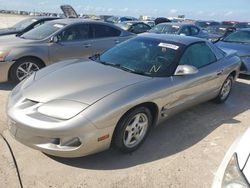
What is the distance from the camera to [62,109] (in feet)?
9.53

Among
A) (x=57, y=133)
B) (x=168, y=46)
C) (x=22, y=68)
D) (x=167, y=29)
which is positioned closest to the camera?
(x=57, y=133)

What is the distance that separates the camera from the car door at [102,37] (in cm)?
706

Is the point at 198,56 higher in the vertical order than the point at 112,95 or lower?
higher

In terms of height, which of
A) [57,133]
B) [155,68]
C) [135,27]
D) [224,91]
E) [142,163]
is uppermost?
[155,68]

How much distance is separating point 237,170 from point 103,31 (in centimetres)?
605

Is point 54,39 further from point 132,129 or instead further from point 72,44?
point 132,129

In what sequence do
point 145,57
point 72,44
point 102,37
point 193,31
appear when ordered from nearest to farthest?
point 145,57 < point 72,44 < point 102,37 < point 193,31

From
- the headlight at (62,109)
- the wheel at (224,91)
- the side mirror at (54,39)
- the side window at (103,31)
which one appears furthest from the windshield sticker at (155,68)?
the side window at (103,31)

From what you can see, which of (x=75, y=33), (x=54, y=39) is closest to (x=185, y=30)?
(x=75, y=33)

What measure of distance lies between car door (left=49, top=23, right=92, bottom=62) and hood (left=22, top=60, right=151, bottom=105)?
237 centimetres

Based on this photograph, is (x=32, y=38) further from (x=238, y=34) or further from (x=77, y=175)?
(x=238, y=34)

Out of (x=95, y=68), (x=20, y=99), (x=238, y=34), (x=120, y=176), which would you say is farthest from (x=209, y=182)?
(x=238, y=34)

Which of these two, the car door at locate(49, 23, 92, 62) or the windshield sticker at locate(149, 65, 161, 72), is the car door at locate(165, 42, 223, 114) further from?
the car door at locate(49, 23, 92, 62)

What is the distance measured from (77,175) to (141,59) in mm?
1866
